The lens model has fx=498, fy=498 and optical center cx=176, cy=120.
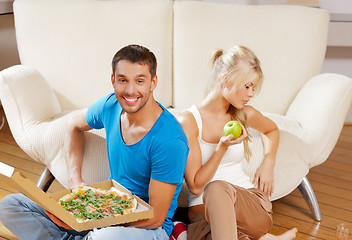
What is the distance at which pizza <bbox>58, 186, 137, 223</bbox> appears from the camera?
1.57 meters

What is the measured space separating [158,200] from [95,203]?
21cm

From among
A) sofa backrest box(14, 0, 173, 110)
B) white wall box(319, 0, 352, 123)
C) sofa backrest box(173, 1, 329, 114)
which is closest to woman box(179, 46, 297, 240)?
→ sofa backrest box(173, 1, 329, 114)

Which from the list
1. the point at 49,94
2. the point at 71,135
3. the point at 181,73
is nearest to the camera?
the point at 71,135

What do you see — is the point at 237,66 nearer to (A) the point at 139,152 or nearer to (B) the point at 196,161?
(B) the point at 196,161

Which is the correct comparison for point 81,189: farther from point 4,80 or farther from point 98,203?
point 4,80

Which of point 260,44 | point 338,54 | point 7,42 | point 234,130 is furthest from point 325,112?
point 7,42

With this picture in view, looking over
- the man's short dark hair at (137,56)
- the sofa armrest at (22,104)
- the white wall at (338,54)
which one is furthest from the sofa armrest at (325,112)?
the white wall at (338,54)

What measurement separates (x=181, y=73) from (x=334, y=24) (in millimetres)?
1477

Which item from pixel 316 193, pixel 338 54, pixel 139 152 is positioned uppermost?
pixel 139 152

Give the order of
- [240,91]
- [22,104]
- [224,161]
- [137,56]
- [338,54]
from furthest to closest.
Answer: [338,54] → [22,104] → [224,161] → [240,91] → [137,56]

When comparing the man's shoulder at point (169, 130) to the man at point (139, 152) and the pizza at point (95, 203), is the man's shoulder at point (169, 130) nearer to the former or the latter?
the man at point (139, 152)

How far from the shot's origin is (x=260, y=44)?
101 inches

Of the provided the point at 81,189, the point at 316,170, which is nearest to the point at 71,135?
the point at 81,189

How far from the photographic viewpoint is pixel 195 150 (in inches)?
71.3
